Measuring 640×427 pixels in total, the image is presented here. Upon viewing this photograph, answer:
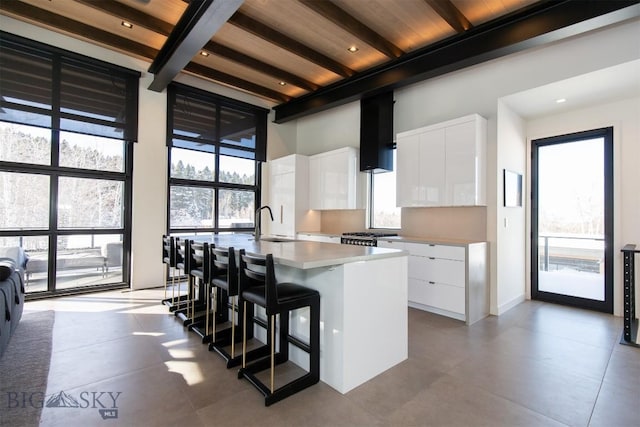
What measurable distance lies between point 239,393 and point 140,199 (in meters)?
3.83

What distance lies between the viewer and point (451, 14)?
3.30 meters

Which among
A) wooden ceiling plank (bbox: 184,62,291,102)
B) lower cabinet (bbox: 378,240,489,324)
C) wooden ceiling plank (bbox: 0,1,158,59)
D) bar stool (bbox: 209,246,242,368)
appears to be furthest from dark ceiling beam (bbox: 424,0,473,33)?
wooden ceiling plank (bbox: 0,1,158,59)

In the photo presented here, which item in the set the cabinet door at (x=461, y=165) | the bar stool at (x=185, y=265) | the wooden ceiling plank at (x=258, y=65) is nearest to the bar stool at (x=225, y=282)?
the bar stool at (x=185, y=265)

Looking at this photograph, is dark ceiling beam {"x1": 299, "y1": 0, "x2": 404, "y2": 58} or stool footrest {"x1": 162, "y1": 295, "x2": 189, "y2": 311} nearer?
dark ceiling beam {"x1": 299, "y1": 0, "x2": 404, "y2": 58}

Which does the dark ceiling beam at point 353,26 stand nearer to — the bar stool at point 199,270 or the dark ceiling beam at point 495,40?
the dark ceiling beam at point 495,40

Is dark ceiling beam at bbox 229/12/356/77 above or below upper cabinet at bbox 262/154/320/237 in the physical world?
above

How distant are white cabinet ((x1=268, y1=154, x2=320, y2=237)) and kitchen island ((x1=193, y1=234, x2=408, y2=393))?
11.2ft

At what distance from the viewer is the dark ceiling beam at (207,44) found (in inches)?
135

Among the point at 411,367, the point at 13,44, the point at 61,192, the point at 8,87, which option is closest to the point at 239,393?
the point at 411,367

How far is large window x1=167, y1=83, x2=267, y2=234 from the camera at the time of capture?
5.20 metres

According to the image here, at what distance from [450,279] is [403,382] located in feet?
5.56

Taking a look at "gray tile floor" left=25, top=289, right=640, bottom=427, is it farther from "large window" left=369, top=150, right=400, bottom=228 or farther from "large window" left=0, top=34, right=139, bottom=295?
"large window" left=369, top=150, right=400, bottom=228

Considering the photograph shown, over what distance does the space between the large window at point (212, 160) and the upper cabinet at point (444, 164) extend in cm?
312

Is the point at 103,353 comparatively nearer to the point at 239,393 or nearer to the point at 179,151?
the point at 239,393
